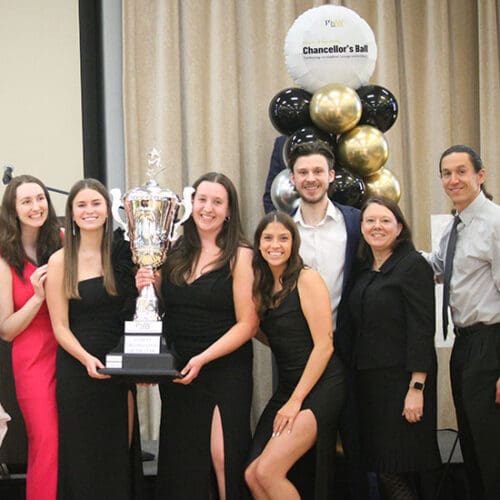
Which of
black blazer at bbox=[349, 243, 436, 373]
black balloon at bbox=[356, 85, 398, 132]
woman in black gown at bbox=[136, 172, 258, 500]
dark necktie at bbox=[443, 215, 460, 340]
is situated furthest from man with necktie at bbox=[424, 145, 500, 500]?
woman in black gown at bbox=[136, 172, 258, 500]

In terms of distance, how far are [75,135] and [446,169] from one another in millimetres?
2500

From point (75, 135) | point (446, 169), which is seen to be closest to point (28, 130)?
point (75, 135)

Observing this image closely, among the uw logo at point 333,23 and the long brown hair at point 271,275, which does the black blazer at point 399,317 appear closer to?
the long brown hair at point 271,275

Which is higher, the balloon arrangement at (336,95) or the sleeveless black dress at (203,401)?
the balloon arrangement at (336,95)

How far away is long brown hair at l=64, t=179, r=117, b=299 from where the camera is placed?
3.14 meters

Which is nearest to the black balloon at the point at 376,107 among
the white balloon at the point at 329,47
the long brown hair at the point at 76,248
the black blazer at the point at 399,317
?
the white balloon at the point at 329,47

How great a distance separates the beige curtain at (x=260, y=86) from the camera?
4.82 m

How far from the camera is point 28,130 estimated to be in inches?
193

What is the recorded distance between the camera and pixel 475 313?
3285 millimetres

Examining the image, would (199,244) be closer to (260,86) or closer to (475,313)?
(475,313)

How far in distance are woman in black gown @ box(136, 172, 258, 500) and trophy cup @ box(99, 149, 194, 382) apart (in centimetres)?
7

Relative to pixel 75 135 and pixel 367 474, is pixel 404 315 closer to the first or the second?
pixel 367 474

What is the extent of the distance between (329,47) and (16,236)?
1733 mm

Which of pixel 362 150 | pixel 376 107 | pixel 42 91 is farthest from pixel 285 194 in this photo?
pixel 42 91
